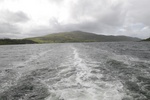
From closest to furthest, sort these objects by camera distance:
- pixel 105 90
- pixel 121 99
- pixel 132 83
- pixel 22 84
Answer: pixel 121 99 → pixel 105 90 → pixel 132 83 → pixel 22 84

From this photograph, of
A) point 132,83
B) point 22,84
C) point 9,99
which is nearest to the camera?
point 9,99

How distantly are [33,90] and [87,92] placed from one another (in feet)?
11.4

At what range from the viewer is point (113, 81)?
9.88 metres

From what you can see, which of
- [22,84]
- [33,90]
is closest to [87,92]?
[33,90]

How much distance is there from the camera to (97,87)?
8719 mm

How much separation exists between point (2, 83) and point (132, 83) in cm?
959

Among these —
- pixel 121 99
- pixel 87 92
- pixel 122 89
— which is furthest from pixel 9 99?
pixel 122 89

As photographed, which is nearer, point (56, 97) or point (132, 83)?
point (56, 97)

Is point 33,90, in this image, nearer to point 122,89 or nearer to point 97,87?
point 97,87

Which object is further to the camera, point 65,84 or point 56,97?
point 65,84

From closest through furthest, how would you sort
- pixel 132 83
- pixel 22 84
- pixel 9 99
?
pixel 9 99, pixel 132 83, pixel 22 84

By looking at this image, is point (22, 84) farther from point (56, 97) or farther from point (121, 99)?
point (121, 99)

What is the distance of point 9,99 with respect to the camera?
7523 mm

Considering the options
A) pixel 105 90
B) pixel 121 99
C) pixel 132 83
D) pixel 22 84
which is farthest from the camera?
pixel 22 84
